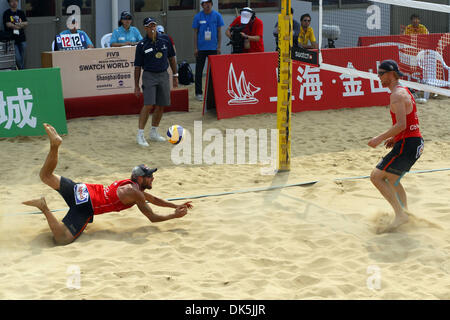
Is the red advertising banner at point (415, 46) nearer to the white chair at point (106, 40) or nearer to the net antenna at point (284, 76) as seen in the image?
the net antenna at point (284, 76)

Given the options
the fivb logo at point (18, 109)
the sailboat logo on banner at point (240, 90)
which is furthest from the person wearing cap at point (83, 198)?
the sailboat logo on banner at point (240, 90)

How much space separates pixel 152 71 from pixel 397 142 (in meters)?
4.96

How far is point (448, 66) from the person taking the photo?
47.5 feet

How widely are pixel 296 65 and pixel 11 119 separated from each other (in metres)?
5.23

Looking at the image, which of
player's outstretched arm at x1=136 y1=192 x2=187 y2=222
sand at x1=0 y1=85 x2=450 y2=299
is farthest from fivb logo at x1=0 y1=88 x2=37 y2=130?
player's outstretched arm at x1=136 y1=192 x2=187 y2=222

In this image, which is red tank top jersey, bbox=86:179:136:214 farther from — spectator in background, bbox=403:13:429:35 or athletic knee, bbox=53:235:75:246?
spectator in background, bbox=403:13:429:35

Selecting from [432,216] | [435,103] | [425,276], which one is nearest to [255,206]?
[432,216]

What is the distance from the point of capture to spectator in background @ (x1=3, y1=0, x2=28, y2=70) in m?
14.3

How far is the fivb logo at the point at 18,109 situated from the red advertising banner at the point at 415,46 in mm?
7151

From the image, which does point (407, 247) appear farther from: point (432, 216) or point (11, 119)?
point (11, 119)

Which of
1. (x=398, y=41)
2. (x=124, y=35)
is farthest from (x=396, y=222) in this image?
(x=398, y=41)

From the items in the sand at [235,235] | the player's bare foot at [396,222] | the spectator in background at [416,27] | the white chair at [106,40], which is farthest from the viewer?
the spectator in background at [416,27]

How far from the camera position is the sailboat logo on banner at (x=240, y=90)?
41.9 feet

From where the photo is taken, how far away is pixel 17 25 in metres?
14.3
